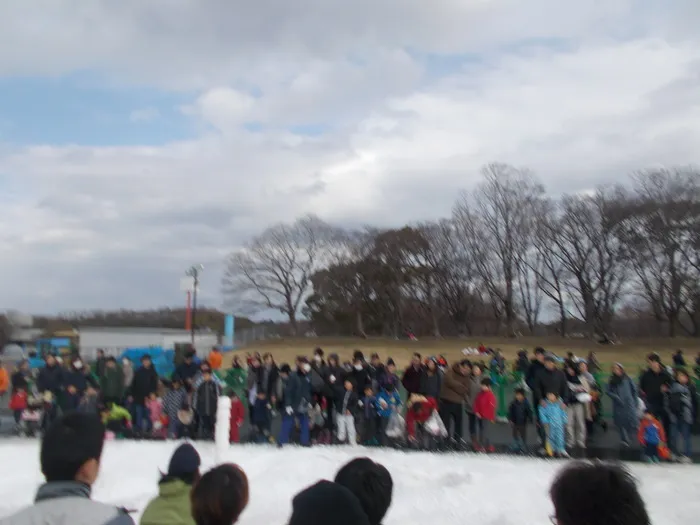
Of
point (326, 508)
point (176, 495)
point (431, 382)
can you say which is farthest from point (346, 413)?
point (326, 508)

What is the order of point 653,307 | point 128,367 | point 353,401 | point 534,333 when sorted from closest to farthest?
1. point 353,401
2. point 128,367
3. point 653,307
4. point 534,333

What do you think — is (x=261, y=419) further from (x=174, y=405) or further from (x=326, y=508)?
(x=326, y=508)

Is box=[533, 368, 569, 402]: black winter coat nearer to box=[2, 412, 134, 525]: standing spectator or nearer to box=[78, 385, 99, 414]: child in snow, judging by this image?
box=[78, 385, 99, 414]: child in snow

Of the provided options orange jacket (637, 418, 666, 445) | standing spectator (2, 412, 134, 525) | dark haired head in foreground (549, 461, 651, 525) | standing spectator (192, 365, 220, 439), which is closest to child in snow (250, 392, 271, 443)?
standing spectator (192, 365, 220, 439)

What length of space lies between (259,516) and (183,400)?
5423 millimetres

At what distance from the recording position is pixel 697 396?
40.9 feet

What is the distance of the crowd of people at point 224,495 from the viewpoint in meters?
2.36

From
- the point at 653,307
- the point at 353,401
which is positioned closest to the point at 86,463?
the point at 353,401

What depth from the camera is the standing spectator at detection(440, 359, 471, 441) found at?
13.3 meters

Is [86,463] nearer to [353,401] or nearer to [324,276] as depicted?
[353,401]

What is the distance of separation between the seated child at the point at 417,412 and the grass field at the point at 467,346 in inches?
951

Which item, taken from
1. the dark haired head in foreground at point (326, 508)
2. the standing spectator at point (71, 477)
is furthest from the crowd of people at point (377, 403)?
the standing spectator at point (71, 477)

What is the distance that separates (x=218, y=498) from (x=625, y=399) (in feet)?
35.7

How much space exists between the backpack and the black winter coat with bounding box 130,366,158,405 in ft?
34.0
